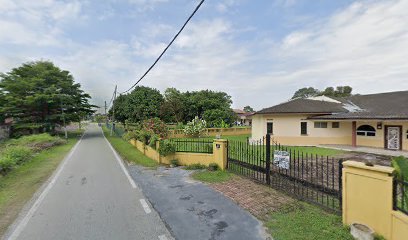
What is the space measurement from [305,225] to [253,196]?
2.05 m

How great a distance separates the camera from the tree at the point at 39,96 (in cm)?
2908

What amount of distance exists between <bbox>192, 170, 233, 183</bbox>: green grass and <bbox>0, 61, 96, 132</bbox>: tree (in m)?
27.2

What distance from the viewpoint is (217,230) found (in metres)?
4.89

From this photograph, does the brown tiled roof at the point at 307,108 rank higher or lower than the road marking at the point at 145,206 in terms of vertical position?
→ higher

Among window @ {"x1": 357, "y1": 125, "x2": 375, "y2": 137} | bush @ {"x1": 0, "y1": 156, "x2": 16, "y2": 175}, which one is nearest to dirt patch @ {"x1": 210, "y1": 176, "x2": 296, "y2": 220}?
bush @ {"x1": 0, "y1": 156, "x2": 16, "y2": 175}

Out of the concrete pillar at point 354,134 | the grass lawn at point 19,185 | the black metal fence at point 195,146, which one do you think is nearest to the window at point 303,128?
the concrete pillar at point 354,134

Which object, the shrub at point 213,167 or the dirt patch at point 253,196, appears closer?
the dirt patch at point 253,196

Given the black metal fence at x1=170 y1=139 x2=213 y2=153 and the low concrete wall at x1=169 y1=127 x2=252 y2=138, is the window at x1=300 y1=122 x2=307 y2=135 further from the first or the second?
the black metal fence at x1=170 y1=139 x2=213 y2=153

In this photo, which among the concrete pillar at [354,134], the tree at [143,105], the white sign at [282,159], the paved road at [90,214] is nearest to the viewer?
the paved road at [90,214]

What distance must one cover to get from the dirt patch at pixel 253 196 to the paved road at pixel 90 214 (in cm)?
229

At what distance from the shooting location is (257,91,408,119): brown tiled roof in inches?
720

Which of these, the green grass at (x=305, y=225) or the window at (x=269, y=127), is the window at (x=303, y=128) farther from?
the green grass at (x=305, y=225)

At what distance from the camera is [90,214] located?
5746 millimetres

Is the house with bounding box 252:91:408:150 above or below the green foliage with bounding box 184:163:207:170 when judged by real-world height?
above
